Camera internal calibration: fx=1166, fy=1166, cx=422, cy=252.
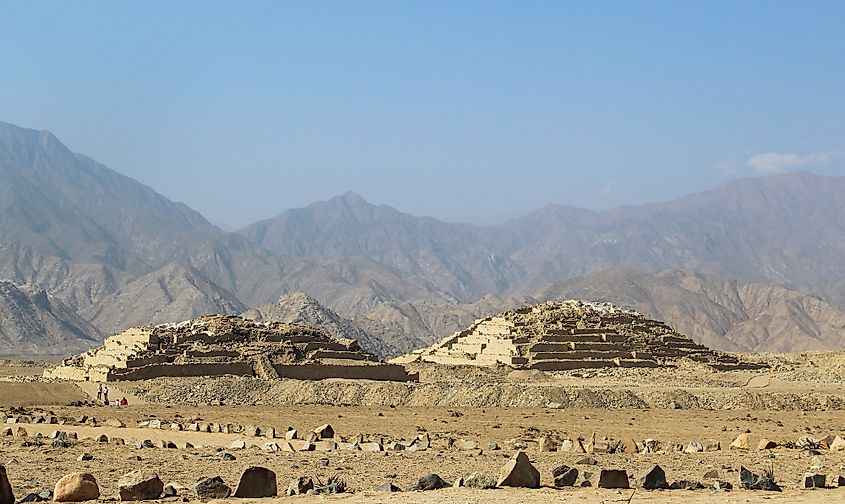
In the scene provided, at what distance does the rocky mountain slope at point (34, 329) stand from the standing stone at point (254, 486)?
85.9 metres

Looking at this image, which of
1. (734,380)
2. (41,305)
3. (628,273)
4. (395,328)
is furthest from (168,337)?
(628,273)

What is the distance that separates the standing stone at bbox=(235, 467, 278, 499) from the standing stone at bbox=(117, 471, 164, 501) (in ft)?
2.80

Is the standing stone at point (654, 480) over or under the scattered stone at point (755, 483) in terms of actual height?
over

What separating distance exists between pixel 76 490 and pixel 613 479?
19.1 feet

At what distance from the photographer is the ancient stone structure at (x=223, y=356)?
39.6 meters

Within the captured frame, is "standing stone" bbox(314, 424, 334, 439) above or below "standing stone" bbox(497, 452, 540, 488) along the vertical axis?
below

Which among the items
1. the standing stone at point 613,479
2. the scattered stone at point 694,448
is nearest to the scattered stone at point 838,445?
the scattered stone at point 694,448

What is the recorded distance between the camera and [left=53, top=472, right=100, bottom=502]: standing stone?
12.0 metres

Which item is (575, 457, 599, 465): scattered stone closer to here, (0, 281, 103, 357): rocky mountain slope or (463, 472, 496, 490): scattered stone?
(463, 472, 496, 490): scattered stone

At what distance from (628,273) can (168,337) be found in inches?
5049

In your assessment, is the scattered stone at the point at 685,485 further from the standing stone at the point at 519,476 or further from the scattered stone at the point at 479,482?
the scattered stone at the point at 479,482

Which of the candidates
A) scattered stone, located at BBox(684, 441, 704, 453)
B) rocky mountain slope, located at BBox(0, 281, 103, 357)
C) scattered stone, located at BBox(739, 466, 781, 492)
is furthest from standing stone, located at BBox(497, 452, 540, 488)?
rocky mountain slope, located at BBox(0, 281, 103, 357)

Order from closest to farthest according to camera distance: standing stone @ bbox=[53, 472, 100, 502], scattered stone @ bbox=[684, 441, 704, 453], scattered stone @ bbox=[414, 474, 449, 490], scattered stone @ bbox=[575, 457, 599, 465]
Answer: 1. standing stone @ bbox=[53, 472, 100, 502]
2. scattered stone @ bbox=[414, 474, 449, 490]
3. scattered stone @ bbox=[575, 457, 599, 465]
4. scattered stone @ bbox=[684, 441, 704, 453]

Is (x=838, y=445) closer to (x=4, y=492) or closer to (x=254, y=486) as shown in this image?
(x=254, y=486)
